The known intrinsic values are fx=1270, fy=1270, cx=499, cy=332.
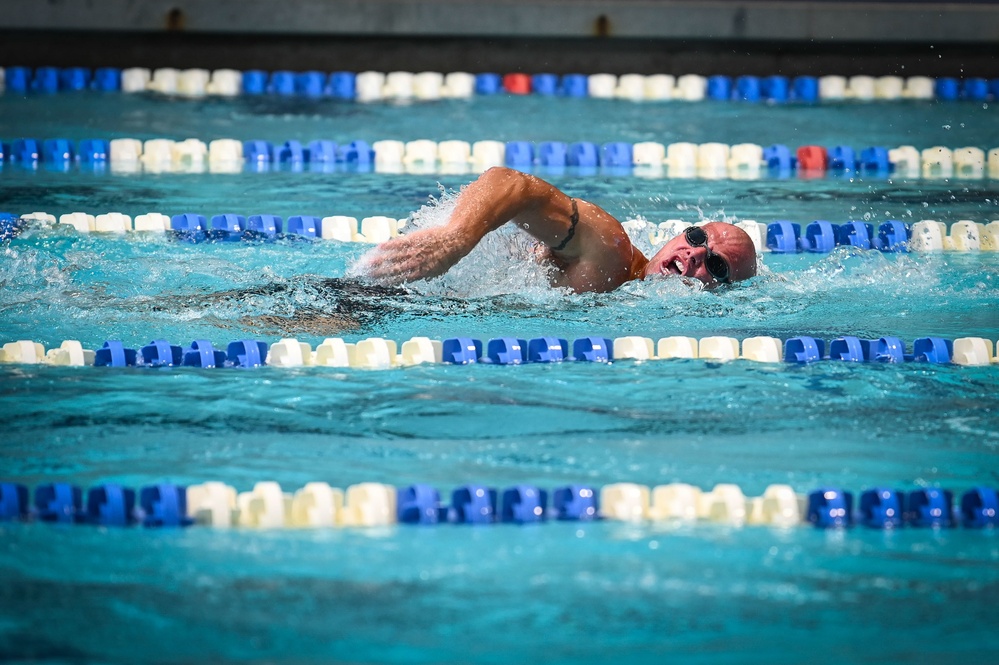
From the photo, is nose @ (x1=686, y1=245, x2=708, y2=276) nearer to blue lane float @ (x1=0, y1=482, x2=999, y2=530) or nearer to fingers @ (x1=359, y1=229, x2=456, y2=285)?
fingers @ (x1=359, y1=229, x2=456, y2=285)

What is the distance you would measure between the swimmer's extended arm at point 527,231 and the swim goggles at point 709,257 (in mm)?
201


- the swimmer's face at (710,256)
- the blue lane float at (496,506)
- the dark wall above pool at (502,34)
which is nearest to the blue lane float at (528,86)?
the dark wall above pool at (502,34)

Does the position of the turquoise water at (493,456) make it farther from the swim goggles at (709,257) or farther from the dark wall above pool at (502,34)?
the dark wall above pool at (502,34)

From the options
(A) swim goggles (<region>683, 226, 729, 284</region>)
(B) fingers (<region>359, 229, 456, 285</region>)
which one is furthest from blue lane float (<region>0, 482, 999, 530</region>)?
(A) swim goggles (<region>683, 226, 729, 284</region>)

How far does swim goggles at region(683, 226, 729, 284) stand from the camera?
3986 millimetres

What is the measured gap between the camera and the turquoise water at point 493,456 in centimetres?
219

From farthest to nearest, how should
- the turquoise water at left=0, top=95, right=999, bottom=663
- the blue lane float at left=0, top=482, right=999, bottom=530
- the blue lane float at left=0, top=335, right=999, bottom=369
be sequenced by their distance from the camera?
the blue lane float at left=0, top=335, right=999, bottom=369, the blue lane float at left=0, top=482, right=999, bottom=530, the turquoise water at left=0, top=95, right=999, bottom=663

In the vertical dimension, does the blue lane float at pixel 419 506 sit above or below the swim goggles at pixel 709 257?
below

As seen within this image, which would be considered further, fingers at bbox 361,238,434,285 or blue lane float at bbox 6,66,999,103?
blue lane float at bbox 6,66,999,103

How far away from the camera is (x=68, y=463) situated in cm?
285

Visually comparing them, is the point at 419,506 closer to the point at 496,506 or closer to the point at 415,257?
the point at 496,506

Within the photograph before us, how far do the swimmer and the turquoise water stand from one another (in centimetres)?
10

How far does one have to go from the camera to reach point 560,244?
3.90 m

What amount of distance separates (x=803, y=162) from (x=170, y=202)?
10.7 feet
